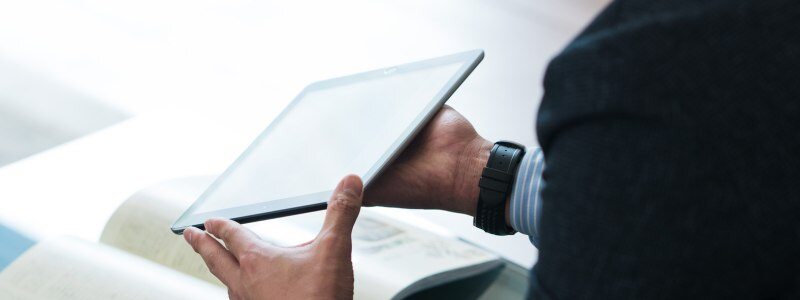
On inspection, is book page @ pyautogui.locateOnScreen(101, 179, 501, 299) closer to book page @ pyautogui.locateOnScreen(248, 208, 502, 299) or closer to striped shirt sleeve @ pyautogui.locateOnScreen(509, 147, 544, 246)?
book page @ pyautogui.locateOnScreen(248, 208, 502, 299)

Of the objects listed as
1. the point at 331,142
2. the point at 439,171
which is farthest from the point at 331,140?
the point at 439,171

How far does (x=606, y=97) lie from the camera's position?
1.36 feet

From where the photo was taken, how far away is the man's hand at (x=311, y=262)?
0.57 m

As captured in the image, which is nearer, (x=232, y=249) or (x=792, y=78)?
(x=792, y=78)

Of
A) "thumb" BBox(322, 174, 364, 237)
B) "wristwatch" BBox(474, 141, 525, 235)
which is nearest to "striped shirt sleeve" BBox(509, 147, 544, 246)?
"wristwatch" BBox(474, 141, 525, 235)

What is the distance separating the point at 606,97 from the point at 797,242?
12cm

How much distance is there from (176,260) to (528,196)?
16.9 inches

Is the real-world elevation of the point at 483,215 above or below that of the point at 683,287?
below

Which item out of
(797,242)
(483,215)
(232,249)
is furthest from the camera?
(483,215)

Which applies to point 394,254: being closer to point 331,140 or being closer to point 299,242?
point 299,242

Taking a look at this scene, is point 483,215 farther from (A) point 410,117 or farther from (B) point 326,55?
(B) point 326,55

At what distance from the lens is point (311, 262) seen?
0.58 metres

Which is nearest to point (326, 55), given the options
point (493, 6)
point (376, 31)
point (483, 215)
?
point (376, 31)

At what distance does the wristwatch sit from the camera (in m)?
0.76
